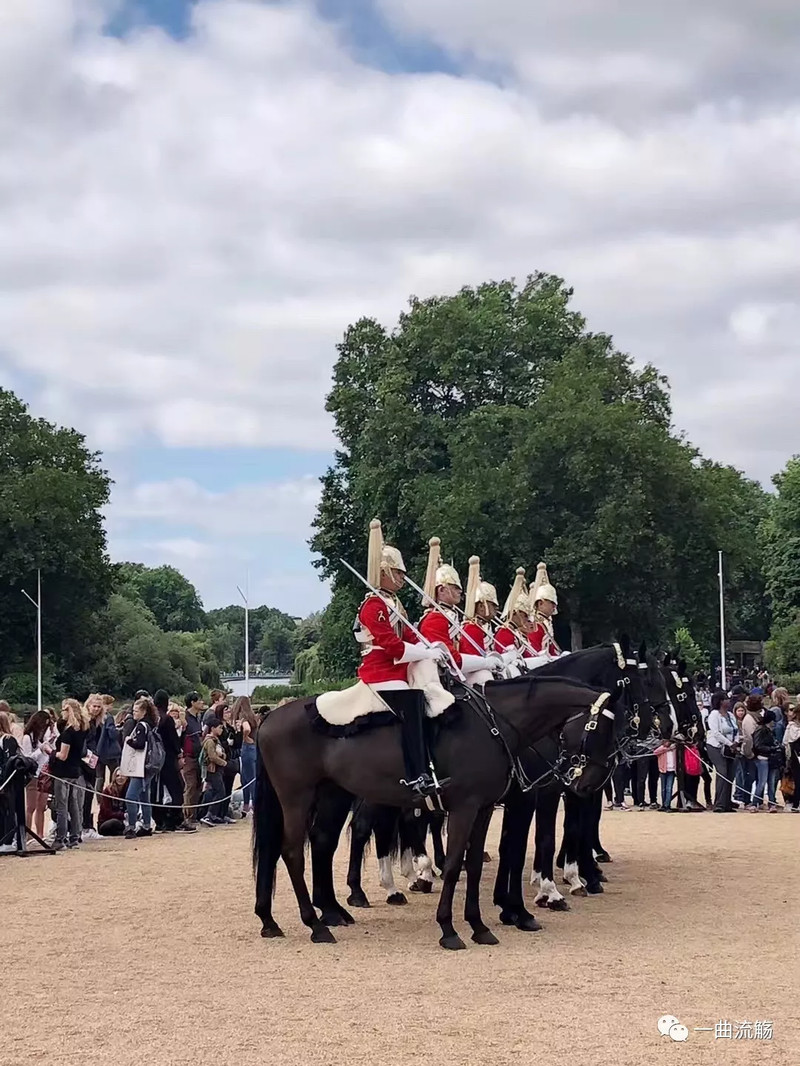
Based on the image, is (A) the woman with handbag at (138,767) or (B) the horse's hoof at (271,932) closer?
(B) the horse's hoof at (271,932)

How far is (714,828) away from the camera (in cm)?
2061

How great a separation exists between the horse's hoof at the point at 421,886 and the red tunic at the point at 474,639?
2432mm

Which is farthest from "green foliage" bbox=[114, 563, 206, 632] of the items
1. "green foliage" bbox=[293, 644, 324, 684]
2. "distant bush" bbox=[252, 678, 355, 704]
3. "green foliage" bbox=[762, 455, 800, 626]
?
"green foliage" bbox=[762, 455, 800, 626]

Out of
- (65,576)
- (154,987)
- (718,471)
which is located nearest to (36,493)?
(65,576)

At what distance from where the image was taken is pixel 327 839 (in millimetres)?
12547

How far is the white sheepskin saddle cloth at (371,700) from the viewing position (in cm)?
1158

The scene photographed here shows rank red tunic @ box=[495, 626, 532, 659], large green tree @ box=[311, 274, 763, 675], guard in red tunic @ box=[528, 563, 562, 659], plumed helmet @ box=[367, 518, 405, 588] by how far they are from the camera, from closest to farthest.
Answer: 1. plumed helmet @ box=[367, 518, 405, 588]
2. red tunic @ box=[495, 626, 532, 659]
3. guard in red tunic @ box=[528, 563, 562, 659]
4. large green tree @ box=[311, 274, 763, 675]

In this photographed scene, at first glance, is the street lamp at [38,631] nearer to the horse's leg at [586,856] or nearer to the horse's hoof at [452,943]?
the horse's leg at [586,856]

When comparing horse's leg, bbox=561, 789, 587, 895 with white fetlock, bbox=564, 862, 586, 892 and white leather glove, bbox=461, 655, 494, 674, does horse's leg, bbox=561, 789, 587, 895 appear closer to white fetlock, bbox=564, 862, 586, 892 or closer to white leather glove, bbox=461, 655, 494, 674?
white fetlock, bbox=564, 862, 586, 892

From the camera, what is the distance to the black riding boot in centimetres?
1142

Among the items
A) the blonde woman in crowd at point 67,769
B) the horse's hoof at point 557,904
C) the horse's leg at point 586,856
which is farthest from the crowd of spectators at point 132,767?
the horse's hoof at point 557,904

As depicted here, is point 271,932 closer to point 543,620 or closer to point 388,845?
point 388,845

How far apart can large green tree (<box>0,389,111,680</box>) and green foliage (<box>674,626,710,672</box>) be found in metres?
27.0

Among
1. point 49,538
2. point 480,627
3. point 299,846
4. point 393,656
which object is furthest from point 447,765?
point 49,538
